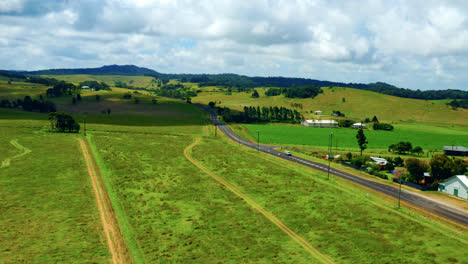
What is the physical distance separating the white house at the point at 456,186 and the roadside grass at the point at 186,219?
5896 centimetres

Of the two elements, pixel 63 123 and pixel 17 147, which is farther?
pixel 63 123

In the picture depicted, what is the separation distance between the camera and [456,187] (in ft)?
259


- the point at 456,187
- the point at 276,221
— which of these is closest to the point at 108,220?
the point at 276,221

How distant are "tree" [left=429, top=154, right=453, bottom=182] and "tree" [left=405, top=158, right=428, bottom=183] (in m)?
2.84

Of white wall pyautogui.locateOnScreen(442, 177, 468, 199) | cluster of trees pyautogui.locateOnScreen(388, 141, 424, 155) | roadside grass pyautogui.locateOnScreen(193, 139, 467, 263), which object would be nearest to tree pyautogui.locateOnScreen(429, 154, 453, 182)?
white wall pyautogui.locateOnScreen(442, 177, 468, 199)

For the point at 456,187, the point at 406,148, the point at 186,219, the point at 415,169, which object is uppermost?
the point at 406,148

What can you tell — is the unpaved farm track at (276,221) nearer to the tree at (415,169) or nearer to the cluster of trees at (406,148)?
the tree at (415,169)

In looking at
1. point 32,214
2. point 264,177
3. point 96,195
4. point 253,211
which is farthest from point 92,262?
point 264,177

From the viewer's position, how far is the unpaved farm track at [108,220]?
40719 mm

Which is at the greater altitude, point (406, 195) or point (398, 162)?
point (398, 162)

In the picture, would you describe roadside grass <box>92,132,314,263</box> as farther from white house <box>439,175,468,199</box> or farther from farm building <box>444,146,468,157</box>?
farm building <box>444,146,468,157</box>

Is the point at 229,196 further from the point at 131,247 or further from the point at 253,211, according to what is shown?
A: the point at 131,247

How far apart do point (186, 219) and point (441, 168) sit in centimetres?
7868

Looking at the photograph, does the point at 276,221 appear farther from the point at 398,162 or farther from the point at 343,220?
the point at 398,162
